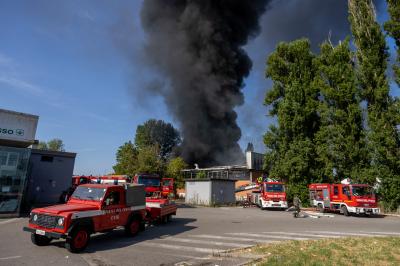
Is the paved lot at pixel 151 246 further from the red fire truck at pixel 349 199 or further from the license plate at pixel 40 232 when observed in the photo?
the red fire truck at pixel 349 199

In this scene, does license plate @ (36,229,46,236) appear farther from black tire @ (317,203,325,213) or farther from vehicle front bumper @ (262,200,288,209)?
black tire @ (317,203,325,213)

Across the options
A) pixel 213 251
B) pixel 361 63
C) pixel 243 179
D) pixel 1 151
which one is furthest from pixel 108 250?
pixel 243 179

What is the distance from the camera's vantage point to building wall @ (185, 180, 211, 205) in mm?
33219

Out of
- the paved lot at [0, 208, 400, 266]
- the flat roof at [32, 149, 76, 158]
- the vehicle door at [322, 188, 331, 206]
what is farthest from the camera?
the vehicle door at [322, 188, 331, 206]

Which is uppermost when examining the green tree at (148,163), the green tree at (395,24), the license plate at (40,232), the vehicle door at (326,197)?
the green tree at (395,24)

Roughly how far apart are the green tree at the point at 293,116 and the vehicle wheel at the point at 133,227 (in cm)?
2387

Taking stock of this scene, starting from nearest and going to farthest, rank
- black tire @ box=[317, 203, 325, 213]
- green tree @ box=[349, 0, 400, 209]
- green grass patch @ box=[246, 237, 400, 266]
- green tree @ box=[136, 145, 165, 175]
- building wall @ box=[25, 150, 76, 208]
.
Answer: green grass patch @ box=[246, 237, 400, 266] < building wall @ box=[25, 150, 76, 208] < green tree @ box=[349, 0, 400, 209] < black tire @ box=[317, 203, 325, 213] < green tree @ box=[136, 145, 165, 175]

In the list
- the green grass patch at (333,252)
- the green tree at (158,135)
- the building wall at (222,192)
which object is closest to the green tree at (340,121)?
the building wall at (222,192)

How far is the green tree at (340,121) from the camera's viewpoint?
95.6 feet

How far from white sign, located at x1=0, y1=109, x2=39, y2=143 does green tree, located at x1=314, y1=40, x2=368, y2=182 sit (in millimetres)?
25245

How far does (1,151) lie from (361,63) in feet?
95.1

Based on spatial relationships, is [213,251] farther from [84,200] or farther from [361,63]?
[361,63]

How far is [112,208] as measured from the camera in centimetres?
1067

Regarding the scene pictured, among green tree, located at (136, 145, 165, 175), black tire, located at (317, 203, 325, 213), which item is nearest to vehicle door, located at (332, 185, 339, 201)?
black tire, located at (317, 203, 325, 213)
